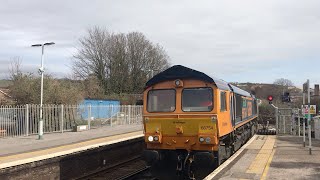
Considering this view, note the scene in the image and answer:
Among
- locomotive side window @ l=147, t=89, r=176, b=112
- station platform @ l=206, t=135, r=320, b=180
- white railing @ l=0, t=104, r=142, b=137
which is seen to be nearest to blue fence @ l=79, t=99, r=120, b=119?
white railing @ l=0, t=104, r=142, b=137

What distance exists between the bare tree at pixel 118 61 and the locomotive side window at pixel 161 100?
143ft

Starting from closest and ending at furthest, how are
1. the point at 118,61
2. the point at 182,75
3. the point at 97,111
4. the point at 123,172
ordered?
1. the point at 182,75
2. the point at 123,172
3. the point at 97,111
4. the point at 118,61

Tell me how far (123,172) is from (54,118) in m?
12.3

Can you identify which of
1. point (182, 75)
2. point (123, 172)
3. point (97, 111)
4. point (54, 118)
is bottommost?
point (123, 172)

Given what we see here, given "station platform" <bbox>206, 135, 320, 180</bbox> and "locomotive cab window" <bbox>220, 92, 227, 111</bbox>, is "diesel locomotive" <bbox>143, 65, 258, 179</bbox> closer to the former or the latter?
"locomotive cab window" <bbox>220, 92, 227, 111</bbox>

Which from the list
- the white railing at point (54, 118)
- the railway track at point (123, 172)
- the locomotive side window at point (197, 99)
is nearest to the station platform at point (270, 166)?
Answer: the locomotive side window at point (197, 99)

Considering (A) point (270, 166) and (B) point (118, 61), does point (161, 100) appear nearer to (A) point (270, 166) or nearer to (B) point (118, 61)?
(A) point (270, 166)

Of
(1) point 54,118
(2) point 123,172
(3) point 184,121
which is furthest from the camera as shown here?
(1) point 54,118

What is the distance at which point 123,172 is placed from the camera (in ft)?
48.5

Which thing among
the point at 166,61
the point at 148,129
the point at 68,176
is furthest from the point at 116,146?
the point at 166,61

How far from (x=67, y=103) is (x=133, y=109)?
1085cm

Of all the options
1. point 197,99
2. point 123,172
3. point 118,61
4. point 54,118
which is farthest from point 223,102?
point 118,61

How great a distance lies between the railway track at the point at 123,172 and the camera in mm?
13531

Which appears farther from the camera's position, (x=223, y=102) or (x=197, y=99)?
(x=223, y=102)
